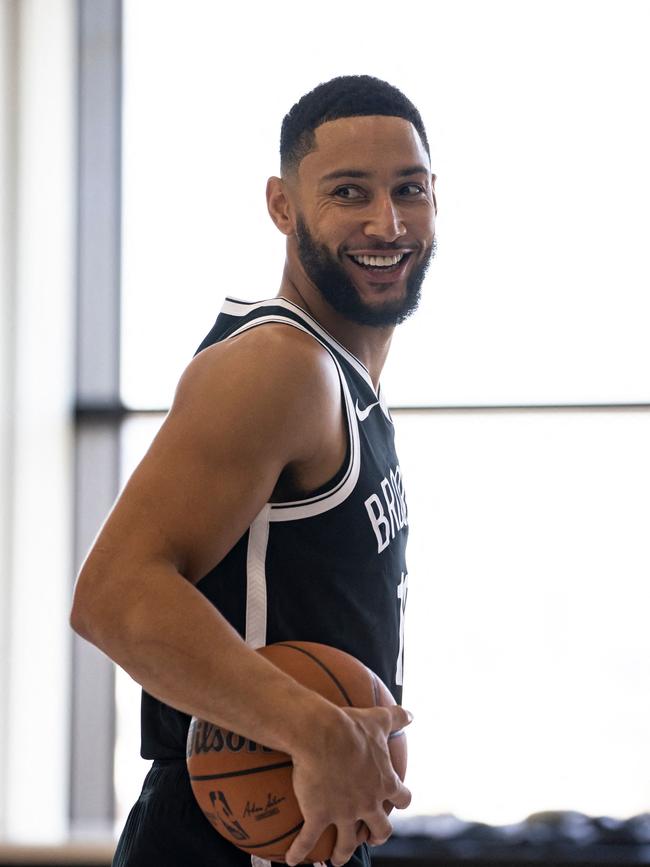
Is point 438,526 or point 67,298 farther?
point 67,298

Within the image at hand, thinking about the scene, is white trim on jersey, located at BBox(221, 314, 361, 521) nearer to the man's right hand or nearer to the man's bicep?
the man's bicep

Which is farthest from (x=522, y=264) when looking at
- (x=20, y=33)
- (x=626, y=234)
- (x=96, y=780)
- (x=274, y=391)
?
(x=274, y=391)

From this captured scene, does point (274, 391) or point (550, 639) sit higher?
point (274, 391)

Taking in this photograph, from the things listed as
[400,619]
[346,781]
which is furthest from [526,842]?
[346,781]

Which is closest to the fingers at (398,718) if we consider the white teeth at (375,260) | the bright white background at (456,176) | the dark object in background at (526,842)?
the white teeth at (375,260)

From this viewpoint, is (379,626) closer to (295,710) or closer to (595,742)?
(295,710)

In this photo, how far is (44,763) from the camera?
333cm

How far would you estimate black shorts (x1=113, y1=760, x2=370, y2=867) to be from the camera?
3.84ft

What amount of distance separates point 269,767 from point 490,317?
240 cm

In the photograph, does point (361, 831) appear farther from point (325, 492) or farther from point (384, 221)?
point (384, 221)

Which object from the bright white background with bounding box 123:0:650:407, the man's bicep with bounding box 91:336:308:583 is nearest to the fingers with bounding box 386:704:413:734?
the man's bicep with bounding box 91:336:308:583

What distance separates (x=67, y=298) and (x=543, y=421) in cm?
159

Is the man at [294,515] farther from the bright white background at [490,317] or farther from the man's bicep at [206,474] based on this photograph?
the bright white background at [490,317]

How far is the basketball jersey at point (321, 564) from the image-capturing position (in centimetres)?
117
